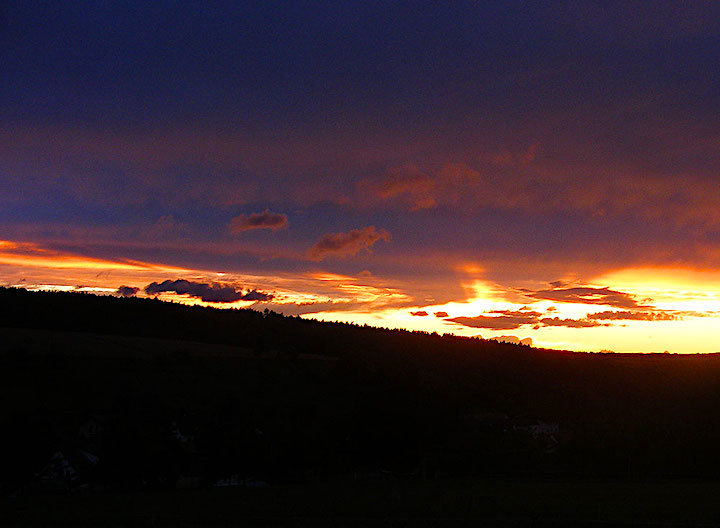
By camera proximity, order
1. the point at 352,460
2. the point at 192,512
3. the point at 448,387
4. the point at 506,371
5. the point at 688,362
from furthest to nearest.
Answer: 1. the point at 688,362
2. the point at 506,371
3. the point at 448,387
4. the point at 352,460
5. the point at 192,512

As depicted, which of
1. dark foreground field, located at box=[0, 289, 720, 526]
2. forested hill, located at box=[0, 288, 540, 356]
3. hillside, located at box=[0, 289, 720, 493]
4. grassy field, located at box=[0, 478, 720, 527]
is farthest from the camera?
forested hill, located at box=[0, 288, 540, 356]

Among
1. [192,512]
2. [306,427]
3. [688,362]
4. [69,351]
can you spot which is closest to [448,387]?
[306,427]

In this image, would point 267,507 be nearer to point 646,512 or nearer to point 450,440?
point 646,512

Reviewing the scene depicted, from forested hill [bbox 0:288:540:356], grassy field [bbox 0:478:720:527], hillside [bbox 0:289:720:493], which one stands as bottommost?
grassy field [bbox 0:478:720:527]

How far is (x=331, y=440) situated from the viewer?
61.4 metres

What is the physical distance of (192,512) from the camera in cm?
3519

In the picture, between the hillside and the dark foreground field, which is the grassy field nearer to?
the dark foreground field

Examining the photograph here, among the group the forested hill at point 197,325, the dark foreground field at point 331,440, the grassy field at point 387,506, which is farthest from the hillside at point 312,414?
the grassy field at point 387,506

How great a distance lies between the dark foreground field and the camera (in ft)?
121

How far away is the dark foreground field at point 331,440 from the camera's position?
37.0m

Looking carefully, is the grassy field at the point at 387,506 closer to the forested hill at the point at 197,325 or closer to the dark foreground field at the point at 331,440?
the dark foreground field at the point at 331,440

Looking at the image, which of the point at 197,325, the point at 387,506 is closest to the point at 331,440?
the point at 387,506

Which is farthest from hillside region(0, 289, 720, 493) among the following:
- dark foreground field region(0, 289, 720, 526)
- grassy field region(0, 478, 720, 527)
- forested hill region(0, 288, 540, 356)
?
grassy field region(0, 478, 720, 527)

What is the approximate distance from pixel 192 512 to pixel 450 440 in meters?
35.6
